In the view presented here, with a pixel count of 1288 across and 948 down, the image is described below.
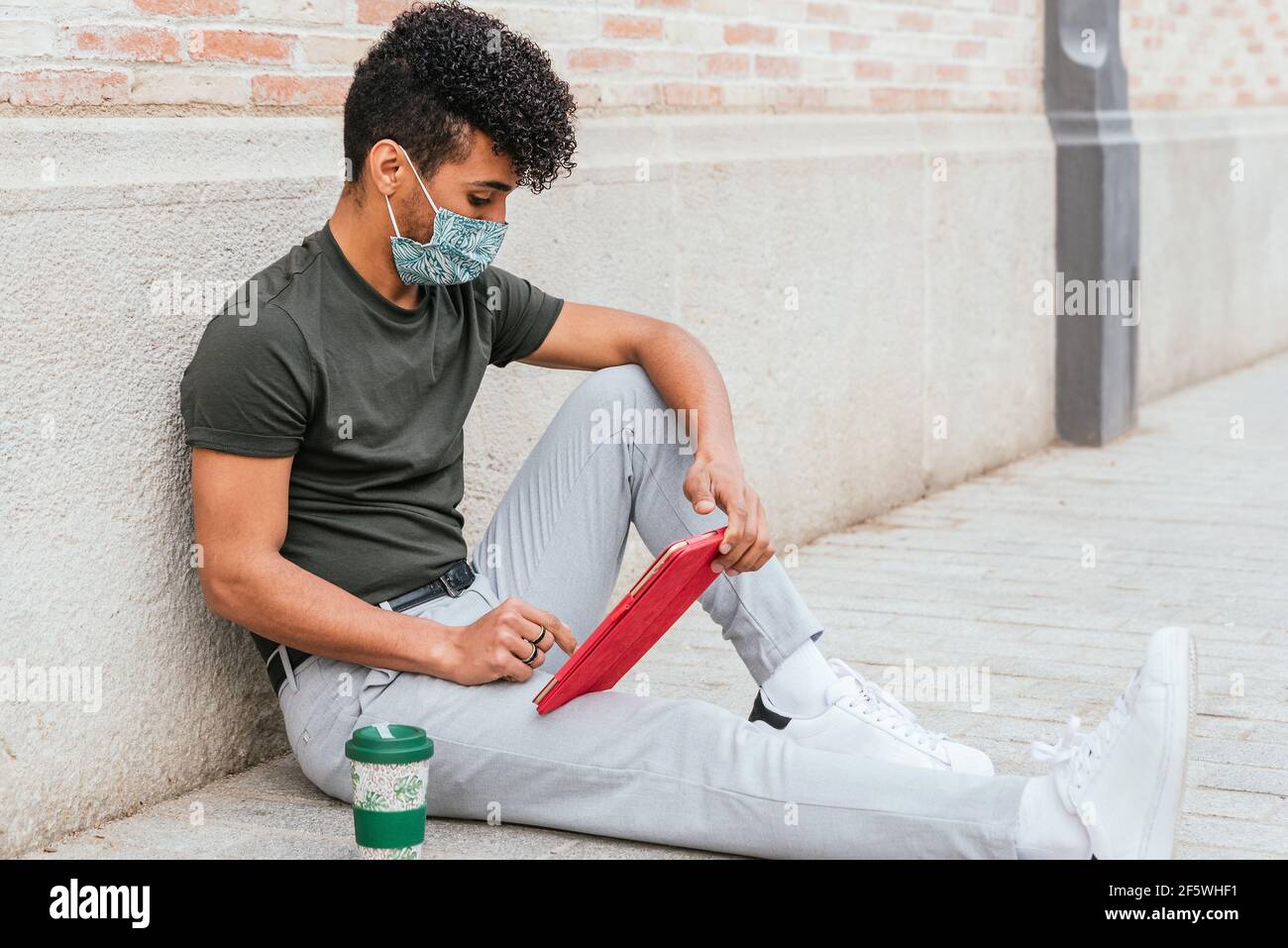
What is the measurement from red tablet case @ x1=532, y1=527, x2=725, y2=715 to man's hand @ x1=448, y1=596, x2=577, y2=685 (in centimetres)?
6

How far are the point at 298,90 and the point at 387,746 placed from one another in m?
1.48

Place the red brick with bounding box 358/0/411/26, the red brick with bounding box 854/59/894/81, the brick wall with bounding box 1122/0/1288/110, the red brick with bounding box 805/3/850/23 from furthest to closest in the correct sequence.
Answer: the brick wall with bounding box 1122/0/1288/110, the red brick with bounding box 854/59/894/81, the red brick with bounding box 805/3/850/23, the red brick with bounding box 358/0/411/26

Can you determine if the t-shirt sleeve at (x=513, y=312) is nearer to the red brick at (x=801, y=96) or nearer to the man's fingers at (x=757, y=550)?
the man's fingers at (x=757, y=550)

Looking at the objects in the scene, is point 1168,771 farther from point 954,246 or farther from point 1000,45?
point 1000,45

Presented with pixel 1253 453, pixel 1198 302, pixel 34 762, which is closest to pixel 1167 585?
pixel 1253 453

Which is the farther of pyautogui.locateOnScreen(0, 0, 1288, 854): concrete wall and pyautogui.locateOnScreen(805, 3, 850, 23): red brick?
pyautogui.locateOnScreen(805, 3, 850, 23): red brick

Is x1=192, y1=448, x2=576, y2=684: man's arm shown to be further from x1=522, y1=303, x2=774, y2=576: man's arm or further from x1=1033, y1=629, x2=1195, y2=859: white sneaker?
x1=1033, y1=629, x2=1195, y2=859: white sneaker

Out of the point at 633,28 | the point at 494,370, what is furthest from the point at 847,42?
the point at 494,370

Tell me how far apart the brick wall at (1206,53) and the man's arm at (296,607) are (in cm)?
585

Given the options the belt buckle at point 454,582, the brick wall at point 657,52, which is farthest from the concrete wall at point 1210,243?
the belt buckle at point 454,582

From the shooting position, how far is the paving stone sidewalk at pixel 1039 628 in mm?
2875

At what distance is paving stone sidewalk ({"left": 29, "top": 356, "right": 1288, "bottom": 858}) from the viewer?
2875 mm

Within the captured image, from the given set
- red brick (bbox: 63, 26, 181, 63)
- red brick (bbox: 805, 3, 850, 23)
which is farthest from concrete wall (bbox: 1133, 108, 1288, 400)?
red brick (bbox: 63, 26, 181, 63)

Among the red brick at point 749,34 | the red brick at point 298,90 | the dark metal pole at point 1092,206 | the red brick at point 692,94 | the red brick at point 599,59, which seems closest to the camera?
the red brick at point 298,90
